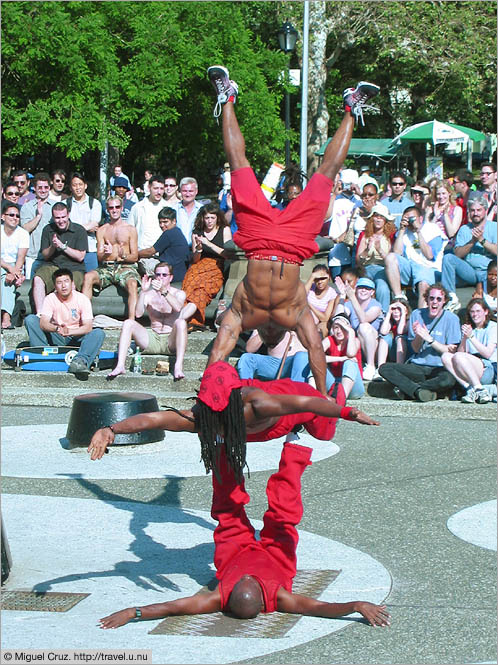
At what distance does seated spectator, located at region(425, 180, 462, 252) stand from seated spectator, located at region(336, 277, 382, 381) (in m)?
2.00

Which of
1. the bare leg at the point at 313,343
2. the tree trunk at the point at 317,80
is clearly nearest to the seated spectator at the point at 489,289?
the bare leg at the point at 313,343

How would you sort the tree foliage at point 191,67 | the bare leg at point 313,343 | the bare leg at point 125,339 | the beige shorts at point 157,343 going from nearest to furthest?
1. the bare leg at point 313,343
2. the bare leg at point 125,339
3. the beige shorts at point 157,343
4. the tree foliage at point 191,67

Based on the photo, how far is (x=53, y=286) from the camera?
1246 cm

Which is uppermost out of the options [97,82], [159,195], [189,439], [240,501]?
[97,82]

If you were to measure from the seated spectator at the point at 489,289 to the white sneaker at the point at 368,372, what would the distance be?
135cm

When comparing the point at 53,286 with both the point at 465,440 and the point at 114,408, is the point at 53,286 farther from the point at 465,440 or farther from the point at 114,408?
the point at 465,440

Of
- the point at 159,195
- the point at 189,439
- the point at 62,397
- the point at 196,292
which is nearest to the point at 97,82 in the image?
the point at 159,195

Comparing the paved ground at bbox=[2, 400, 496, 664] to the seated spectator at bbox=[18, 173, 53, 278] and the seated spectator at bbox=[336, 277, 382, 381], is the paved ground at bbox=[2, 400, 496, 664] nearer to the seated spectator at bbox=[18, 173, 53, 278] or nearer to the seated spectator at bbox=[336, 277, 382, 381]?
the seated spectator at bbox=[336, 277, 382, 381]

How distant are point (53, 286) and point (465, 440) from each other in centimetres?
553

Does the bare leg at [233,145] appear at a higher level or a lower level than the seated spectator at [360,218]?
higher

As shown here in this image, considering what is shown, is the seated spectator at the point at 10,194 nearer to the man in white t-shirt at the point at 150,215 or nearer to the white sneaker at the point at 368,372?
the man in white t-shirt at the point at 150,215

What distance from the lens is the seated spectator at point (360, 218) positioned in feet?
42.5

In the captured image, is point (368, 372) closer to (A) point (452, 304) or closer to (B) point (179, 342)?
(A) point (452, 304)

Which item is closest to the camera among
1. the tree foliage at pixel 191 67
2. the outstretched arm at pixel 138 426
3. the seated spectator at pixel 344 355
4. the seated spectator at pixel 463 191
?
the outstretched arm at pixel 138 426
